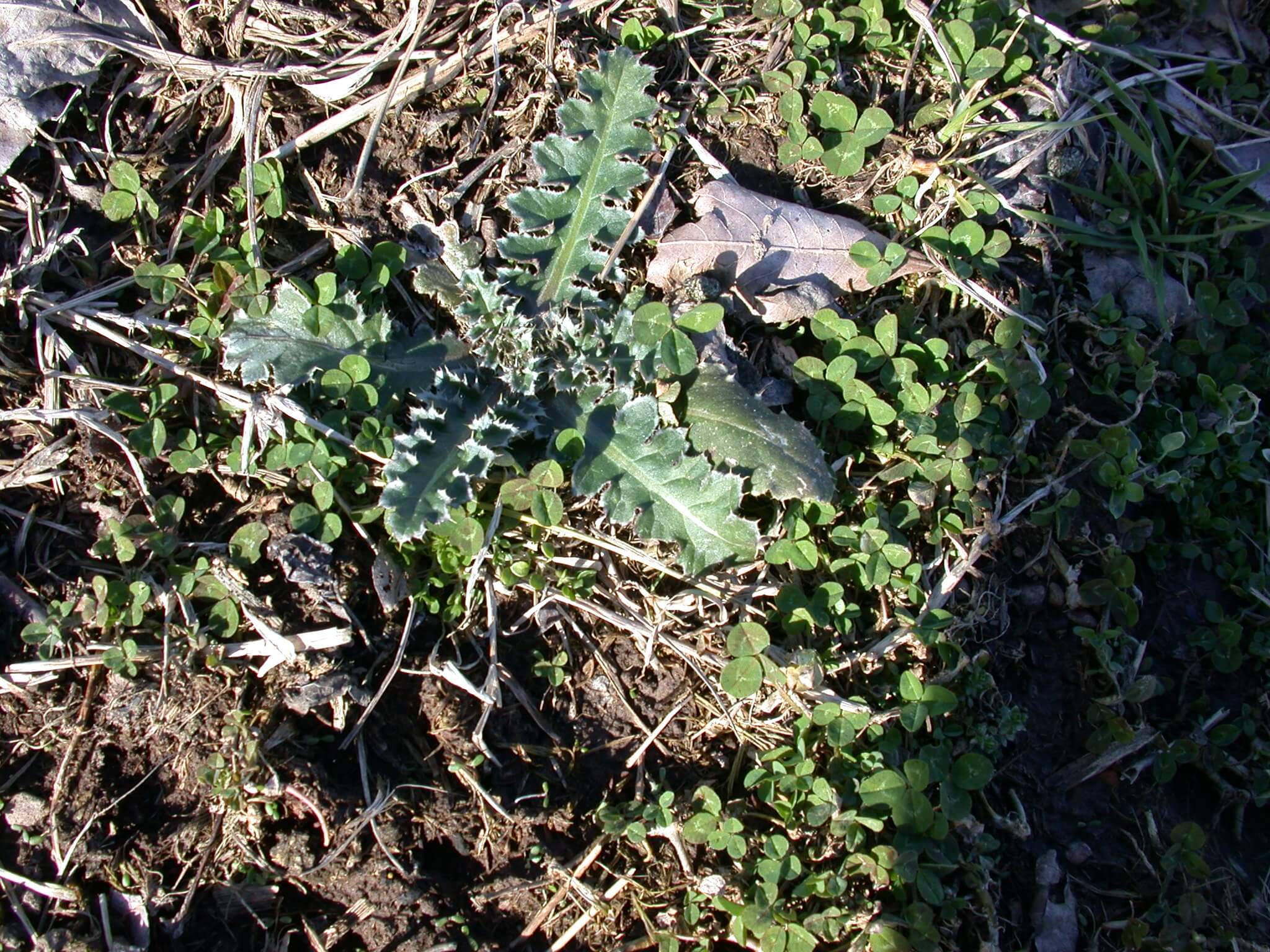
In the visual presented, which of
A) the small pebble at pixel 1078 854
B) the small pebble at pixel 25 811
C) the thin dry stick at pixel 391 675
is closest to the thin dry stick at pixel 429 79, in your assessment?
the thin dry stick at pixel 391 675

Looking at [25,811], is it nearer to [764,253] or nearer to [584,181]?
[584,181]

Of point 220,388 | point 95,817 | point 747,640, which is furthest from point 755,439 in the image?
point 95,817

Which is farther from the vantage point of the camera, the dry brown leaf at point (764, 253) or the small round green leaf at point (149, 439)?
the dry brown leaf at point (764, 253)

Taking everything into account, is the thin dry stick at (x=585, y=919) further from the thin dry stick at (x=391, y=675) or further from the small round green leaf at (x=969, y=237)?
the small round green leaf at (x=969, y=237)

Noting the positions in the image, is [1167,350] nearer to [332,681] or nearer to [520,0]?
[520,0]

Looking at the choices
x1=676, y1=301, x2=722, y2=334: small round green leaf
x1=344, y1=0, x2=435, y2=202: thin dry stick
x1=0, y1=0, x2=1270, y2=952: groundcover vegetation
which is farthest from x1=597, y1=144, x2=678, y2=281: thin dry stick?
x1=344, y1=0, x2=435, y2=202: thin dry stick

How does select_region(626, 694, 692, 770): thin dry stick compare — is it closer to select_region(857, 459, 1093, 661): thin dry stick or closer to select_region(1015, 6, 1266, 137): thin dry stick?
select_region(857, 459, 1093, 661): thin dry stick

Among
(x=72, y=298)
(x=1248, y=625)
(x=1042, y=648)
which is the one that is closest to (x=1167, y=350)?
(x=1248, y=625)
